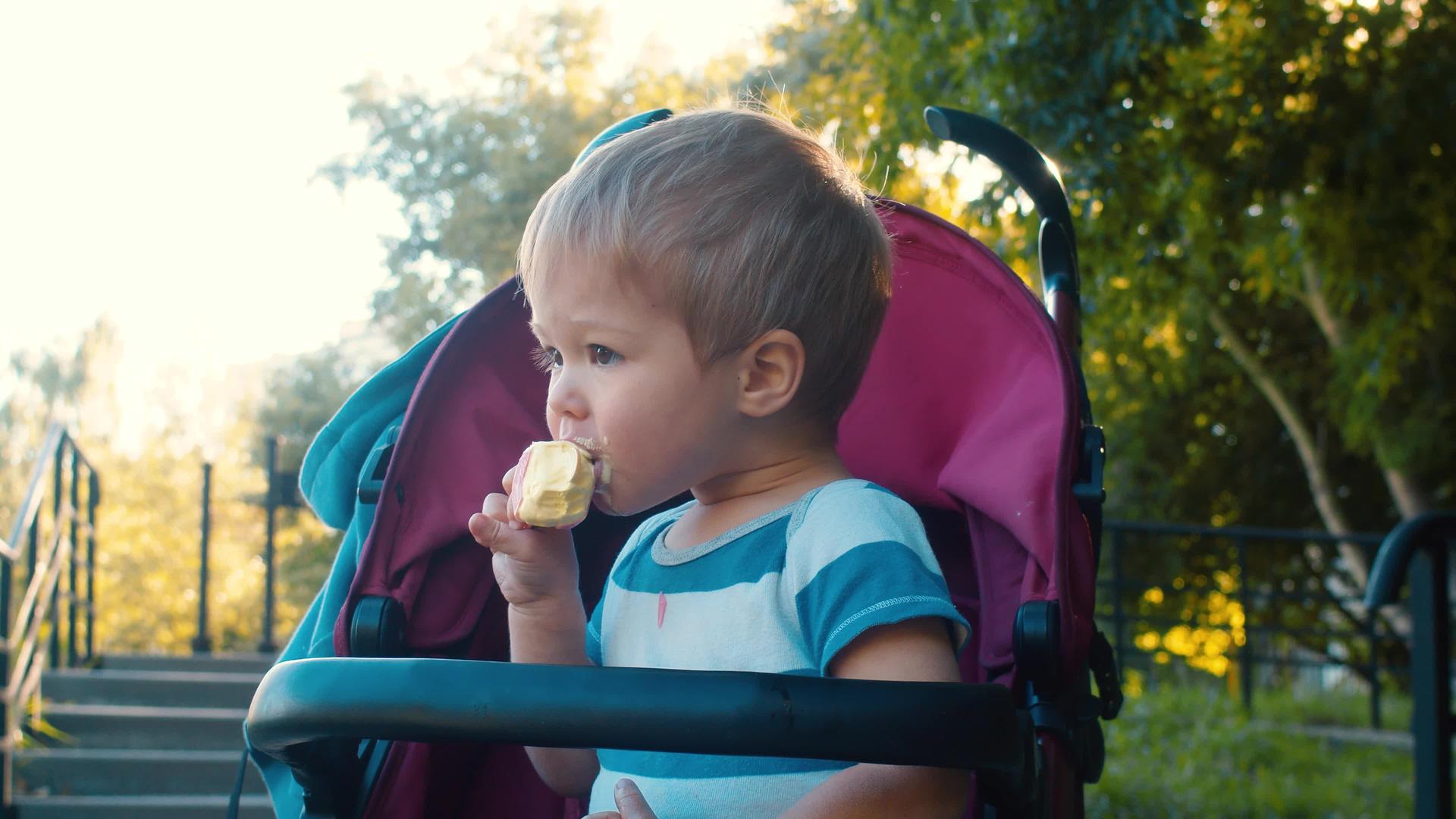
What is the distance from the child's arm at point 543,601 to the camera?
130 cm

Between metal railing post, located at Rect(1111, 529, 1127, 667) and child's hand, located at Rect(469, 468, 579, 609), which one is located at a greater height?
child's hand, located at Rect(469, 468, 579, 609)

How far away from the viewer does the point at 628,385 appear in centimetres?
125

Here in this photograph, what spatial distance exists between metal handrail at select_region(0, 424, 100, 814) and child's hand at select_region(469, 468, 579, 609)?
4.33 m

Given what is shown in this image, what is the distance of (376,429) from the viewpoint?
5.94 feet

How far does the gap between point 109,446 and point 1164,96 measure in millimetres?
27509

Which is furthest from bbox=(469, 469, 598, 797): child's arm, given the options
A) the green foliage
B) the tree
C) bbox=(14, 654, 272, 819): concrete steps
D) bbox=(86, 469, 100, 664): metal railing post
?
the tree

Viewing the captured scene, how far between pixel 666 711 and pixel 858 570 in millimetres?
351

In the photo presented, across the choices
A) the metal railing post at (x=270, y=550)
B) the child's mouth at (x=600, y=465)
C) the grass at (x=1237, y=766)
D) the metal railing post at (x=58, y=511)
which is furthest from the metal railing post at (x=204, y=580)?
the child's mouth at (x=600, y=465)

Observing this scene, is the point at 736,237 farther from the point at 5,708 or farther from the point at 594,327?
the point at 5,708

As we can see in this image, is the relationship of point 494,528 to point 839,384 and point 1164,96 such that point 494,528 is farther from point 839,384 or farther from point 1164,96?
point 1164,96

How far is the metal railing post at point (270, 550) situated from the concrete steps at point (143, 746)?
498mm

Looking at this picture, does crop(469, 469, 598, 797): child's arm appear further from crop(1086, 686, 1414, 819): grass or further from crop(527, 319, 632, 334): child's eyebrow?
crop(1086, 686, 1414, 819): grass

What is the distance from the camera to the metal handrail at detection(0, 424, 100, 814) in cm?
493

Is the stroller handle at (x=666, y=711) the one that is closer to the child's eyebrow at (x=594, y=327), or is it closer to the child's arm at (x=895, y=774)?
the child's arm at (x=895, y=774)
